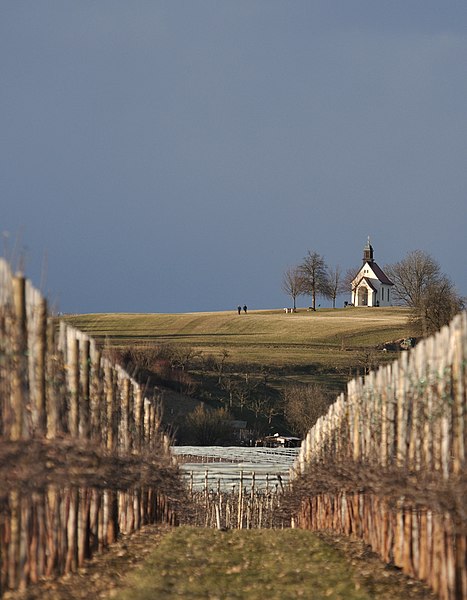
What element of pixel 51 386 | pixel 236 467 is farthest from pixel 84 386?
pixel 236 467

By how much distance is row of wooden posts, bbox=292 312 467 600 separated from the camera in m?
9.74

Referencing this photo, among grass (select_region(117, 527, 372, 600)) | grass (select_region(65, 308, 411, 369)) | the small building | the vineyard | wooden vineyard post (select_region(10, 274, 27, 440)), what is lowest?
grass (select_region(117, 527, 372, 600))

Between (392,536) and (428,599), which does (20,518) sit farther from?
(392,536)

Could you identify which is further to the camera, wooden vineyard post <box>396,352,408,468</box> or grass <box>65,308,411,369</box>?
grass <box>65,308,411,369</box>

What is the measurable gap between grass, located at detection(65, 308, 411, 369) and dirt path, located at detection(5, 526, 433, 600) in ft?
181

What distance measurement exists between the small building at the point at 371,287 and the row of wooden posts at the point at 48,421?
125m

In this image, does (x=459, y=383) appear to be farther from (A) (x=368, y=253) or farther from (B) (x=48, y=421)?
(A) (x=368, y=253)

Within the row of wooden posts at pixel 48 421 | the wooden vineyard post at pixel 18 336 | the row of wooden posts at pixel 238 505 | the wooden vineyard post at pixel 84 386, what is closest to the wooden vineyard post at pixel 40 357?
the row of wooden posts at pixel 48 421

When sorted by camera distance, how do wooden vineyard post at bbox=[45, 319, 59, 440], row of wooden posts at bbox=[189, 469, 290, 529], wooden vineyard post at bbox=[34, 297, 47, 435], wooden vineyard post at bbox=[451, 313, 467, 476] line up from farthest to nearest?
row of wooden posts at bbox=[189, 469, 290, 529], wooden vineyard post at bbox=[45, 319, 59, 440], wooden vineyard post at bbox=[34, 297, 47, 435], wooden vineyard post at bbox=[451, 313, 467, 476]

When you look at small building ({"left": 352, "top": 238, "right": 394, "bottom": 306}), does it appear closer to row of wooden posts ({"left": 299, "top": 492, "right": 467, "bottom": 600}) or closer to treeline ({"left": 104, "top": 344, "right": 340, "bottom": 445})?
treeline ({"left": 104, "top": 344, "right": 340, "bottom": 445})

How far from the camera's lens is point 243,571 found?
492 inches

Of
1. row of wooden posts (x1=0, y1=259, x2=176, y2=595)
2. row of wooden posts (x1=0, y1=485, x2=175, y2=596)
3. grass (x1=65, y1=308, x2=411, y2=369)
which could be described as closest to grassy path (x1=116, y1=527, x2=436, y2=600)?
row of wooden posts (x1=0, y1=485, x2=175, y2=596)

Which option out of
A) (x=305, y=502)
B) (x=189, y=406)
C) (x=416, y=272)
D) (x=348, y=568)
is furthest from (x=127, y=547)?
(x=416, y=272)

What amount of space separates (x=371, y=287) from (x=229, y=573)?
5101 inches
